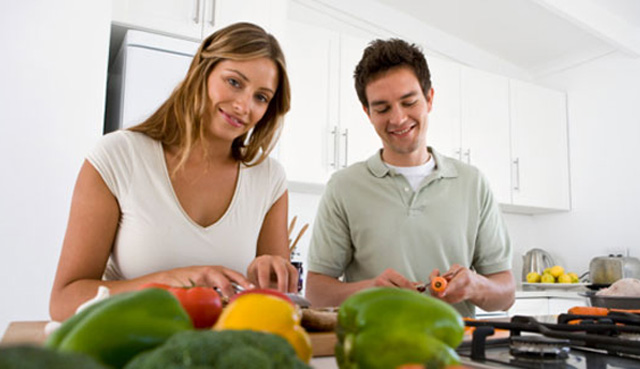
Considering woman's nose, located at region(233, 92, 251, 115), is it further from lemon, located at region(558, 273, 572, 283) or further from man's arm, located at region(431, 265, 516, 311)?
lemon, located at region(558, 273, 572, 283)

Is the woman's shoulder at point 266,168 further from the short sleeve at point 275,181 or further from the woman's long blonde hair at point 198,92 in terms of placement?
the woman's long blonde hair at point 198,92

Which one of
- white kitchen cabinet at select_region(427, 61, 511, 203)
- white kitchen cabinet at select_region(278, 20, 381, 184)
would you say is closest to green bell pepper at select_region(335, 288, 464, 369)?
white kitchen cabinet at select_region(278, 20, 381, 184)

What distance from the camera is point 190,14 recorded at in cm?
227

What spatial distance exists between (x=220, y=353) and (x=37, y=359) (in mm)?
85

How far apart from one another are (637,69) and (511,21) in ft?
3.25

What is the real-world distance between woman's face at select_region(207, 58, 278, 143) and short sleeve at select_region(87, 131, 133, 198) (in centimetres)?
21

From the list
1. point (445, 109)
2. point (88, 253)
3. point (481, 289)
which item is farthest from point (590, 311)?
point (445, 109)

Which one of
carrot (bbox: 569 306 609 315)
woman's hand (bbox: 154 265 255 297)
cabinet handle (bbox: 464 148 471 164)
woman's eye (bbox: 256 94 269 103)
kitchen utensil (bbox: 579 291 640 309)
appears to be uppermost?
cabinet handle (bbox: 464 148 471 164)

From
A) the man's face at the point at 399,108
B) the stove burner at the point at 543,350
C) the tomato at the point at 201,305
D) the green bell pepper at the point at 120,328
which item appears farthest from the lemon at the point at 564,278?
the green bell pepper at the point at 120,328

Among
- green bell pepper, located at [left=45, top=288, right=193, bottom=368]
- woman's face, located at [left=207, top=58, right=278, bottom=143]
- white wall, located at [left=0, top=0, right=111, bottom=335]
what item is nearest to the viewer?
green bell pepper, located at [left=45, top=288, right=193, bottom=368]

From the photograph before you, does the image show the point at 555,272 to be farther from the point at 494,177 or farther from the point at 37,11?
the point at 37,11

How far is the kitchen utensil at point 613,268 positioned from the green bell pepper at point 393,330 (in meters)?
3.28

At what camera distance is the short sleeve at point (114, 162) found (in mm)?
1125

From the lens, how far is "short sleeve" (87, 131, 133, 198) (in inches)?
44.3
